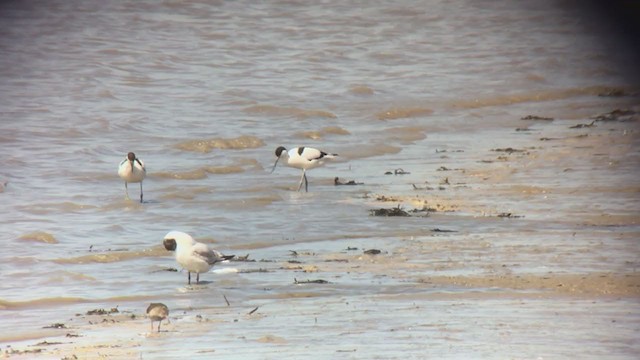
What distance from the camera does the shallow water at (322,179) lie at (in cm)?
580

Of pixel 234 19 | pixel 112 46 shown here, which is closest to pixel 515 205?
pixel 112 46

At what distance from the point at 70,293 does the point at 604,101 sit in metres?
13.7

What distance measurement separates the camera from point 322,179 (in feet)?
45.1

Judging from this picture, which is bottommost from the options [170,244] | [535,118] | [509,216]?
[170,244]

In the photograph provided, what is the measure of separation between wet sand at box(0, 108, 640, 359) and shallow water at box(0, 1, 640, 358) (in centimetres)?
3

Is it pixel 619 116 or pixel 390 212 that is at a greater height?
pixel 619 116

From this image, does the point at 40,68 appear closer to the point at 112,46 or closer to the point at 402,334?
the point at 112,46

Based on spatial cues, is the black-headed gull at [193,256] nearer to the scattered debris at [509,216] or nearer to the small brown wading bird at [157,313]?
the small brown wading bird at [157,313]

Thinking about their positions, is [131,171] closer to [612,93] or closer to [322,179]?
[322,179]

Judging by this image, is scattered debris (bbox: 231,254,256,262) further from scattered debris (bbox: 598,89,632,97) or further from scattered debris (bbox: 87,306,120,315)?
scattered debris (bbox: 598,89,632,97)

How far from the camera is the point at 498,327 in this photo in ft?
18.0

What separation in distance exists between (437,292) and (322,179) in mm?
6926

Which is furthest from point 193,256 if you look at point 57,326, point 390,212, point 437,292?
point 390,212

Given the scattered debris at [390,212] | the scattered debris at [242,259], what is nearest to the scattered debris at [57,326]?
the scattered debris at [242,259]
